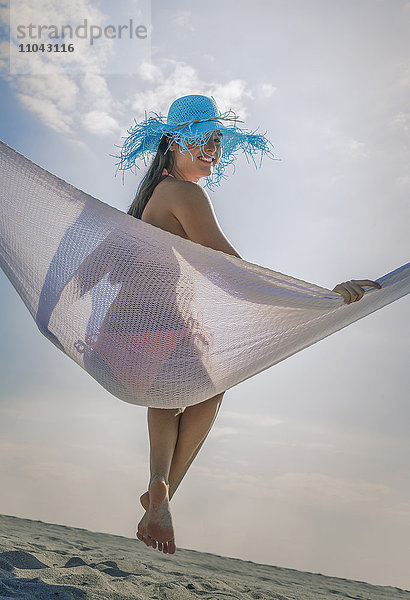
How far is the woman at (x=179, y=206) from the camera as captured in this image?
1577 mm

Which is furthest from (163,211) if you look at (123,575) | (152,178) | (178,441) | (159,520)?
(123,575)

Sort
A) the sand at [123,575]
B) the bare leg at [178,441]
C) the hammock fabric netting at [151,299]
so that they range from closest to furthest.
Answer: the hammock fabric netting at [151,299]
the bare leg at [178,441]
the sand at [123,575]

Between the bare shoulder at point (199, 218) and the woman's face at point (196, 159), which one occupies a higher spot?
the woman's face at point (196, 159)

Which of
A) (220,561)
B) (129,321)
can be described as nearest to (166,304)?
(129,321)

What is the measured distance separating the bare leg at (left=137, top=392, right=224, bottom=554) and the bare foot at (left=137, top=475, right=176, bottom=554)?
31mm

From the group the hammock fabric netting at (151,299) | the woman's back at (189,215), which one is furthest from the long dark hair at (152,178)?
the hammock fabric netting at (151,299)

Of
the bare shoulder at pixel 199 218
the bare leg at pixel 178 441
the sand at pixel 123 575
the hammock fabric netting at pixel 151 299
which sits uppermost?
the bare shoulder at pixel 199 218

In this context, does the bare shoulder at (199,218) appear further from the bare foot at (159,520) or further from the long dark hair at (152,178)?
the bare foot at (159,520)

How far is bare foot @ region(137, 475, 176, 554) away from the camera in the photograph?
1.56 m

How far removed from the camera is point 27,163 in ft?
5.23

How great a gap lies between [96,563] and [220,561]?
2701 mm

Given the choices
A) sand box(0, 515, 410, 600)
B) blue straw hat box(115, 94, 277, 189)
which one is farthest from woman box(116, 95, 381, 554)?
sand box(0, 515, 410, 600)

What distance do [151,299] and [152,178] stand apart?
48 cm

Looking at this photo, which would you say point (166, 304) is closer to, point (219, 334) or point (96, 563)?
point (219, 334)
